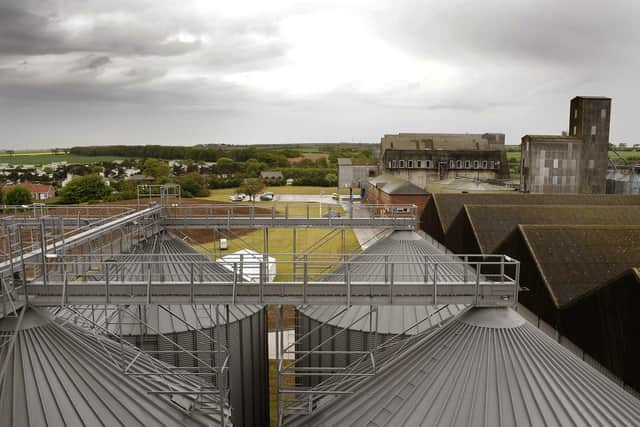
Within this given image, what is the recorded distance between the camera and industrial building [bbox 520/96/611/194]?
48000 mm

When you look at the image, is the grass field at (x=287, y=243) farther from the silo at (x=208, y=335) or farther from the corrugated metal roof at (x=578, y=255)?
the silo at (x=208, y=335)

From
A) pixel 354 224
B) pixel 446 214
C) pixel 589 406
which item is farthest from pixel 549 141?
pixel 589 406

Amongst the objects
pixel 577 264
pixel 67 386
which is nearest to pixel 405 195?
pixel 577 264

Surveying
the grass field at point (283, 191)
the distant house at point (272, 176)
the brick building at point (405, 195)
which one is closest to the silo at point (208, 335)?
the brick building at point (405, 195)

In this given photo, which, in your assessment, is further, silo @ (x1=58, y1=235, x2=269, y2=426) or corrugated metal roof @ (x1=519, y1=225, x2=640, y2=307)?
corrugated metal roof @ (x1=519, y1=225, x2=640, y2=307)

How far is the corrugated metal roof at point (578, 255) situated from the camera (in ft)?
69.6

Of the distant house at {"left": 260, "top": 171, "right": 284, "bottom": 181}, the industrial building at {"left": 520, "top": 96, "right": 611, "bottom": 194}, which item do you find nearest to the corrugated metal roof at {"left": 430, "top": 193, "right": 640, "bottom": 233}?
the industrial building at {"left": 520, "top": 96, "right": 611, "bottom": 194}

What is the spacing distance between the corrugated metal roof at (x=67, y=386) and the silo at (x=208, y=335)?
2.80 m

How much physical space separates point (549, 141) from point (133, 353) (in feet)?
156

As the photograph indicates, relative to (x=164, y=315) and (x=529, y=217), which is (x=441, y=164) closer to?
(x=529, y=217)

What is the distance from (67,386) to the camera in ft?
32.4

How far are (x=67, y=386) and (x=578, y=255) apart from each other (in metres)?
22.2

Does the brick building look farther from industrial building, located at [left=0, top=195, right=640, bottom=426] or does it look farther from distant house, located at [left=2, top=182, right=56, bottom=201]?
distant house, located at [left=2, top=182, right=56, bottom=201]

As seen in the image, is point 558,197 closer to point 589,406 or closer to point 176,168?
point 589,406
